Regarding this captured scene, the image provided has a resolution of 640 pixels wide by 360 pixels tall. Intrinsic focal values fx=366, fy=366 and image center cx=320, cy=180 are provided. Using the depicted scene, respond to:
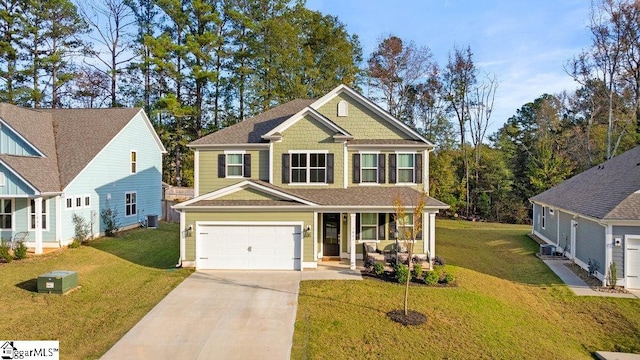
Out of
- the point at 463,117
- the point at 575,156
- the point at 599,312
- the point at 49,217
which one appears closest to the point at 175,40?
the point at 49,217

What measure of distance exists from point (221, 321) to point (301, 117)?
9.72m

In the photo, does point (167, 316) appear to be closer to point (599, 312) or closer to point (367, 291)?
point (367, 291)

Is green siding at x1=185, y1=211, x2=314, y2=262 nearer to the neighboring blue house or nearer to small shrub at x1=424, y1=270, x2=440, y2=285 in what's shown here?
small shrub at x1=424, y1=270, x2=440, y2=285

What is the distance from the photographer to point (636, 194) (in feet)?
47.6

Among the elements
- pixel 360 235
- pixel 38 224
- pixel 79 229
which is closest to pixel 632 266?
pixel 360 235

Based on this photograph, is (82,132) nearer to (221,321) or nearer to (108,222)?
(108,222)

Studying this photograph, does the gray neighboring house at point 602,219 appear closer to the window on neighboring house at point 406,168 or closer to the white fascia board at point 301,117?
the window on neighboring house at point 406,168

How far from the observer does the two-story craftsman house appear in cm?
1493

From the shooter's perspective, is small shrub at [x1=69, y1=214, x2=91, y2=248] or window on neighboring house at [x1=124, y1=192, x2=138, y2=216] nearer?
small shrub at [x1=69, y1=214, x2=91, y2=248]

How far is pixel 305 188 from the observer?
55.3 feet

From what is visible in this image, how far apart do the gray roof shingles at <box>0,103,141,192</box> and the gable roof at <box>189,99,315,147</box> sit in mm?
7256

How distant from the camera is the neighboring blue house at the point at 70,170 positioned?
17219 millimetres

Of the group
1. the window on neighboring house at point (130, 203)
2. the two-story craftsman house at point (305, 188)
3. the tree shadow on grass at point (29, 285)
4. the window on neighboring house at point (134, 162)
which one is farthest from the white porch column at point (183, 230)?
the window on neighboring house at point (134, 162)

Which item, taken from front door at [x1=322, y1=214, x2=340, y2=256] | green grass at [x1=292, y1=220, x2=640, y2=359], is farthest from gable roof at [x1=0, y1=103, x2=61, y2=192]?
green grass at [x1=292, y1=220, x2=640, y2=359]
